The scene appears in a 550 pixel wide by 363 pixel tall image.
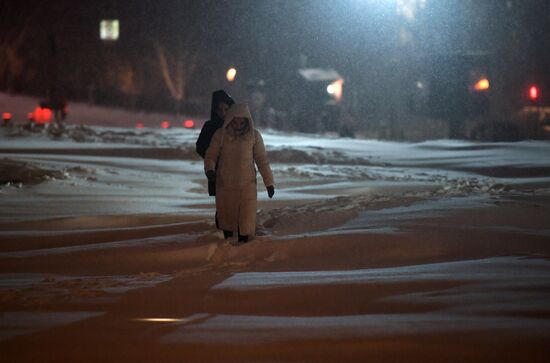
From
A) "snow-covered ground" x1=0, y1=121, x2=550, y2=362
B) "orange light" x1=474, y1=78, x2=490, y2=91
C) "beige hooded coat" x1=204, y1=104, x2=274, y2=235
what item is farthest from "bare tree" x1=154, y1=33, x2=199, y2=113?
"beige hooded coat" x1=204, y1=104, x2=274, y2=235

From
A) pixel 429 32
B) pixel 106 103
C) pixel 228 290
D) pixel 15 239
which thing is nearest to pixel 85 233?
pixel 15 239

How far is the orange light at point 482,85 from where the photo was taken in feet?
137

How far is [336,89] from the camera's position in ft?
181

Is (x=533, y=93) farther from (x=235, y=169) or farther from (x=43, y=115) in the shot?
(x=235, y=169)

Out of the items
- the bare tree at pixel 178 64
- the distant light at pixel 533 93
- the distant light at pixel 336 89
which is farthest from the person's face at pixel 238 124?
the bare tree at pixel 178 64

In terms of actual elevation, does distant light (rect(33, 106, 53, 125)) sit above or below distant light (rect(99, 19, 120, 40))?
below

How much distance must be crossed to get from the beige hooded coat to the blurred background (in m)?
28.2

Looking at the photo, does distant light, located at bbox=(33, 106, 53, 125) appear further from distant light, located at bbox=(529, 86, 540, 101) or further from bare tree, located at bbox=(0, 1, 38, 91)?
bare tree, located at bbox=(0, 1, 38, 91)

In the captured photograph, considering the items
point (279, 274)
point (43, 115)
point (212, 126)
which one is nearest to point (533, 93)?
point (43, 115)

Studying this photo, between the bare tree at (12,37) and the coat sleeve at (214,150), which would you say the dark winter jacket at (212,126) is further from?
the bare tree at (12,37)

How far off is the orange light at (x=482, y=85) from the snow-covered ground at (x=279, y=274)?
81.9 feet

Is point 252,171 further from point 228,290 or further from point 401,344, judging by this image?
point 401,344

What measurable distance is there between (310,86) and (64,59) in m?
27.5

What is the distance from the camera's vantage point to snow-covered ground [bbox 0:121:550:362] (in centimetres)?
583
